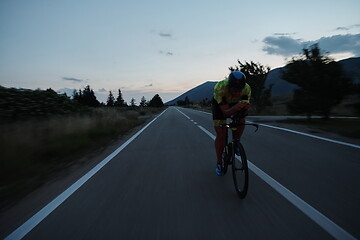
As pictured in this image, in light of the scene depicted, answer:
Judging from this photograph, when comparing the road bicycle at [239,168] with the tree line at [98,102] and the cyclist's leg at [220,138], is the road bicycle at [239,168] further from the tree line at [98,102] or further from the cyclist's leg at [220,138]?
the tree line at [98,102]

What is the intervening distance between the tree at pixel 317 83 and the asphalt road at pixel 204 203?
832cm

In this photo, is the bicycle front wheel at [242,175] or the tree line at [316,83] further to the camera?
the tree line at [316,83]

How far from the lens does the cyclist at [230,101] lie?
11.4 ft

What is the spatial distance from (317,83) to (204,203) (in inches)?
472

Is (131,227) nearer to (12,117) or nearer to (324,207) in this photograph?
(324,207)

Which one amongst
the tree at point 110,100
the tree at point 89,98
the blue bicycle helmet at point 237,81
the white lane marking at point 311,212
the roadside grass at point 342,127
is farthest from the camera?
the tree at point 110,100

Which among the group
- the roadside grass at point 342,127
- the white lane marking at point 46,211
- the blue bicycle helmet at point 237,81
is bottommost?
the roadside grass at point 342,127

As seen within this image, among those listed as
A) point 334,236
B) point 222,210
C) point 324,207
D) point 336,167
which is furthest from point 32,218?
point 336,167

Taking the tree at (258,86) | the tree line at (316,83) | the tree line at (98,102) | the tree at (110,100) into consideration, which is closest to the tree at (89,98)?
the tree line at (98,102)

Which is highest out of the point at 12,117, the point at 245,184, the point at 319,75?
the point at 319,75

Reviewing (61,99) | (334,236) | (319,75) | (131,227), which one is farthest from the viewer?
(61,99)

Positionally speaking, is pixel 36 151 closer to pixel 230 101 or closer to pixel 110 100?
pixel 230 101

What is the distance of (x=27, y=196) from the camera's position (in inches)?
151

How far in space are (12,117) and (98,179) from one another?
28.0ft
